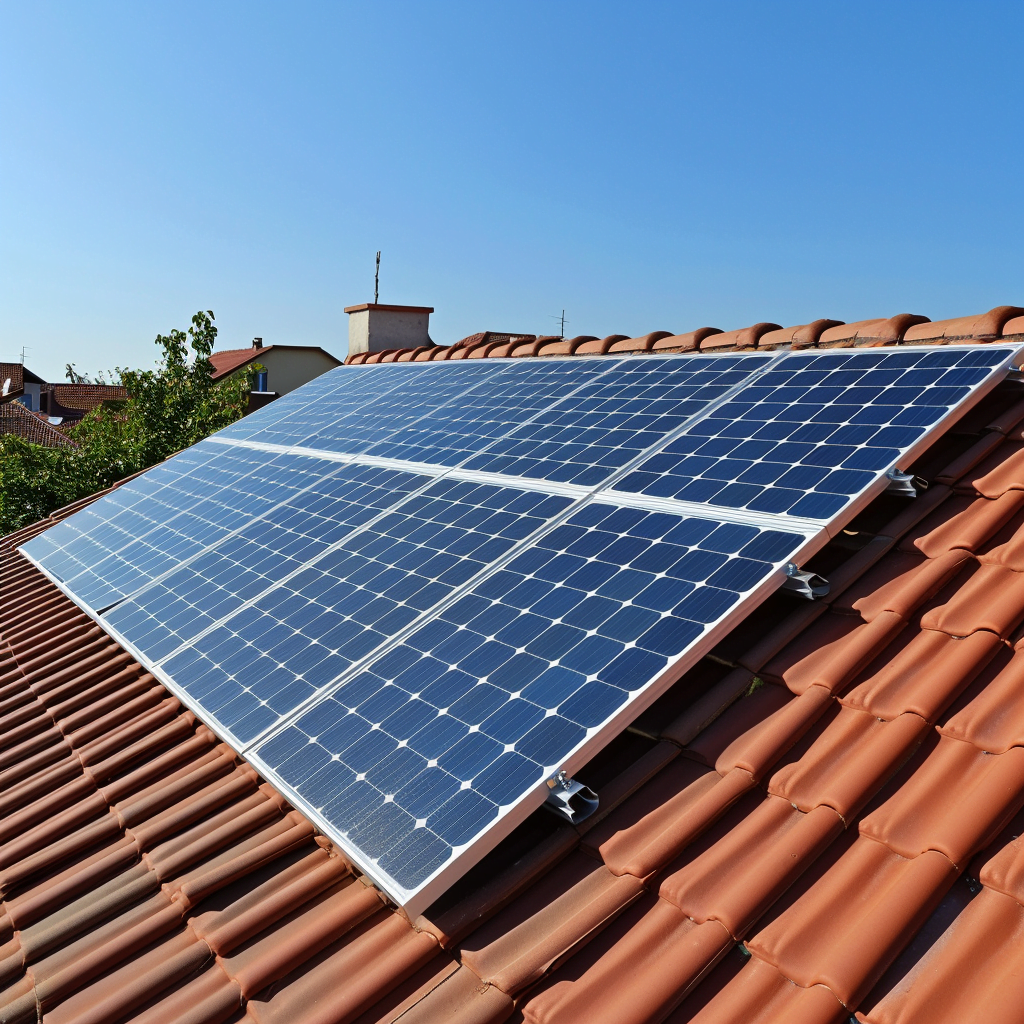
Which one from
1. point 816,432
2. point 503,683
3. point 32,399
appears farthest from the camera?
point 32,399

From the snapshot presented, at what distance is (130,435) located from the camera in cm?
2138

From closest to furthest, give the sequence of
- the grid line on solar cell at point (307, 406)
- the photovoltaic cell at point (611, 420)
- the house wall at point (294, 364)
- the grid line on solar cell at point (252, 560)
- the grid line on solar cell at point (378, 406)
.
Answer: the photovoltaic cell at point (611, 420) → the grid line on solar cell at point (252, 560) → the grid line on solar cell at point (378, 406) → the grid line on solar cell at point (307, 406) → the house wall at point (294, 364)

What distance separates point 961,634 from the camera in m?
4.10

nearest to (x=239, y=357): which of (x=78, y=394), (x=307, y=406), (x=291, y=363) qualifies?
(x=291, y=363)

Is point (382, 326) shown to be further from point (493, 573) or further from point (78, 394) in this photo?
point (78, 394)

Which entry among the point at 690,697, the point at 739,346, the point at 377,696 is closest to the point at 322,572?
the point at 377,696

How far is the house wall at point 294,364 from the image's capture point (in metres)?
61.2

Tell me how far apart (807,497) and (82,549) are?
8605 millimetres

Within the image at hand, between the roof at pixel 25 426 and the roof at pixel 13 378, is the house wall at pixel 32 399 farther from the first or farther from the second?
the roof at pixel 25 426

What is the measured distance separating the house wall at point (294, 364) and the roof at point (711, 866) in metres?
58.6

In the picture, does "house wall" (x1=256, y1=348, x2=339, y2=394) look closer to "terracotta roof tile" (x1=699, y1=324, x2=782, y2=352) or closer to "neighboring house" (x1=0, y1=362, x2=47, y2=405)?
"neighboring house" (x1=0, y1=362, x2=47, y2=405)

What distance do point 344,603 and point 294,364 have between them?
5919cm

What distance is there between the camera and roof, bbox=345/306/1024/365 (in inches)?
263

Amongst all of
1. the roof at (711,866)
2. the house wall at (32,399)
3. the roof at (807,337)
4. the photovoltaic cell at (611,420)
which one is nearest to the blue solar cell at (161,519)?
the photovoltaic cell at (611,420)
